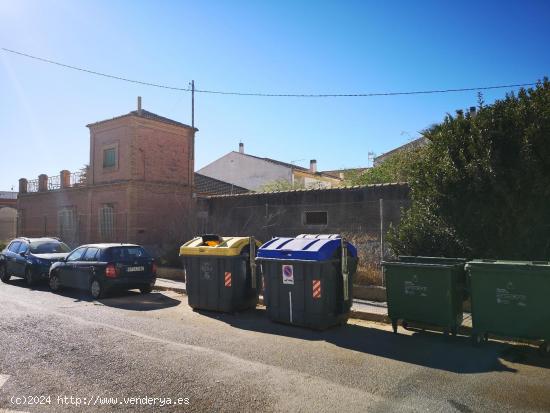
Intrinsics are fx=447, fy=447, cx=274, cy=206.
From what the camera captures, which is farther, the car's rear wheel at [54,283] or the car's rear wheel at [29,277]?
the car's rear wheel at [29,277]

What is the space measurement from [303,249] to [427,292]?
2.08m

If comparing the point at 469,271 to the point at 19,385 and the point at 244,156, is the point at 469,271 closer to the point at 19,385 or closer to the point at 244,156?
the point at 19,385

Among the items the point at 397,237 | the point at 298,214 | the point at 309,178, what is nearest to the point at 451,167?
the point at 397,237

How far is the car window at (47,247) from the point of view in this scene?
46.3ft

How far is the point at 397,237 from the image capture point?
949 centimetres

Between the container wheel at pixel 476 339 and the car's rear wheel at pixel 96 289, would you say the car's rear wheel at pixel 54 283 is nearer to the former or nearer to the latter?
the car's rear wheel at pixel 96 289

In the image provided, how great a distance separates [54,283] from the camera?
12.3 m

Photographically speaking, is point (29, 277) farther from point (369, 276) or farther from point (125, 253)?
point (369, 276)

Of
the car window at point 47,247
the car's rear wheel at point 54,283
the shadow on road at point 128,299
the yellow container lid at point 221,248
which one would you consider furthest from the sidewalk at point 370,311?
the car window at point 47,247

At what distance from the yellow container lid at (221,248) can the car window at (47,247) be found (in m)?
6.95

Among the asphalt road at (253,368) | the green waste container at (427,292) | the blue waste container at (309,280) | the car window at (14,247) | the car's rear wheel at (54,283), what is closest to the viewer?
the asphalt road at (253,368)

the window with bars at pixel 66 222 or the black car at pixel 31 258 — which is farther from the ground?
the window with bars at pixel 66 222

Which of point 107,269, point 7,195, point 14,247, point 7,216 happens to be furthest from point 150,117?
point 7,195

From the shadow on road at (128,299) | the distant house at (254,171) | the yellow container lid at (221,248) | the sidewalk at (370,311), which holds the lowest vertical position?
the shadow on road at (128,299)
